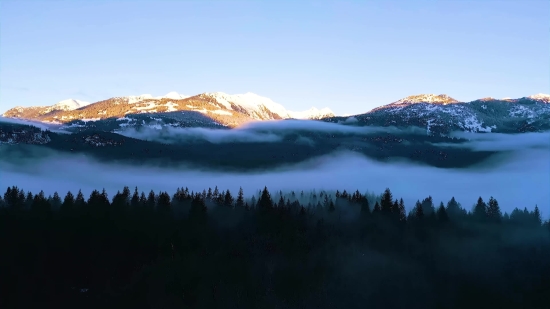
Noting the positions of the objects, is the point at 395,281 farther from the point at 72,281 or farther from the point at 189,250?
the point at 72,281

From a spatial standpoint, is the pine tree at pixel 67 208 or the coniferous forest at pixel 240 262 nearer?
the coniferous forest at pixel 240 262

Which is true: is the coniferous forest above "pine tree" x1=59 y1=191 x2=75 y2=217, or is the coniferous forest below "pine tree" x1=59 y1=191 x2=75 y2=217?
below

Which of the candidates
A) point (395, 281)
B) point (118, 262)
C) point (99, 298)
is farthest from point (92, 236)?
point (395, 281)

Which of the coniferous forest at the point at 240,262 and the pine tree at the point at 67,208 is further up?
the pine tree at the point at 67,208

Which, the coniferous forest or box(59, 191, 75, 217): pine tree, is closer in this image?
the coniferous forest

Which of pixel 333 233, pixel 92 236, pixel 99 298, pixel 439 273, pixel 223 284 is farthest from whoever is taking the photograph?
pixel 333 233

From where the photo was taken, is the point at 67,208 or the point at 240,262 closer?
the point at 240,262

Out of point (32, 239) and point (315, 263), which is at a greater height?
point (32, 239)

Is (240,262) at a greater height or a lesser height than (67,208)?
lesser
